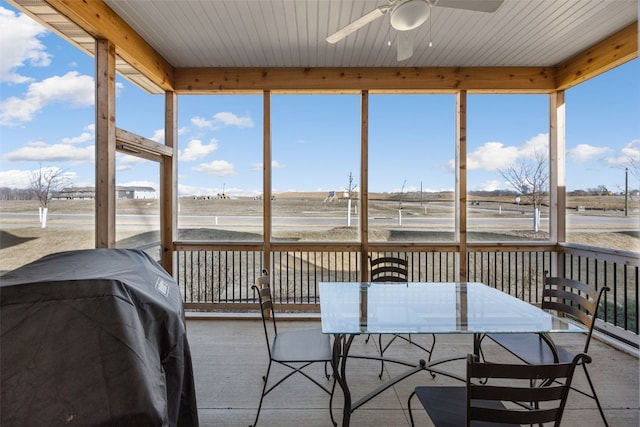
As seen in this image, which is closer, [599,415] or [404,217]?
[599,415]

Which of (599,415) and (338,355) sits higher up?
(338,355)

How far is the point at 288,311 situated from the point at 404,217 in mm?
2052

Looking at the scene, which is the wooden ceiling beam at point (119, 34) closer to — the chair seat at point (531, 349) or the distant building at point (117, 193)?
the distant building at point (117, 193)

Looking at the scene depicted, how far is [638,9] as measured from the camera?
9.05ft

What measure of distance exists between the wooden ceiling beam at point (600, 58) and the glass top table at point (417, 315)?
2.87 metres

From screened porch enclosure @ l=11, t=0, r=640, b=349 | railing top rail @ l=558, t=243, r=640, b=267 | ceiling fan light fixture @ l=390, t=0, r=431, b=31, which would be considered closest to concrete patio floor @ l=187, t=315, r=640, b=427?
screened porch enclosure @ l=11, t=0, r=640, b=349

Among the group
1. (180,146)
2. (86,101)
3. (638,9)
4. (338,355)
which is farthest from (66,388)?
(638,9)

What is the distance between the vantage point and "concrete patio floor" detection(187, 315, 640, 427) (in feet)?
7.24

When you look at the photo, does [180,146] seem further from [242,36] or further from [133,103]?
[242,36]

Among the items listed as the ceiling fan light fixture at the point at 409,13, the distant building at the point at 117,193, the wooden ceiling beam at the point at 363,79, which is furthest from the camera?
the wooden ceiling beam at the point at 363,79

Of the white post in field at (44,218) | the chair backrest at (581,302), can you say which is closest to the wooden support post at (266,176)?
the white post in field at (44,218)

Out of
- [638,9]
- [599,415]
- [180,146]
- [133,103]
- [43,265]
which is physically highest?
[638,9]

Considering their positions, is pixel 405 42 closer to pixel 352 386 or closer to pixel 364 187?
pixel 364 187

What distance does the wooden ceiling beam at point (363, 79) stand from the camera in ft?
13.2
